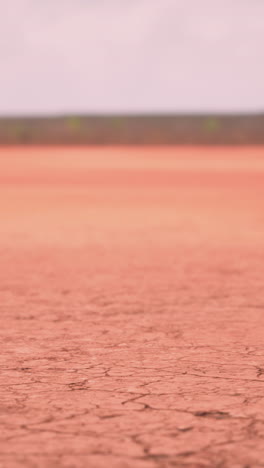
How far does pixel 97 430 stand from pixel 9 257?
16.4 ft

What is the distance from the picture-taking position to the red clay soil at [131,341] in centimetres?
300

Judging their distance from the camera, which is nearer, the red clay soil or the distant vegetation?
the red clay soil

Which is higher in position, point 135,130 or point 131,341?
point 131,341

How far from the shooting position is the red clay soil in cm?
300

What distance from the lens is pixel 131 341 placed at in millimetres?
4602

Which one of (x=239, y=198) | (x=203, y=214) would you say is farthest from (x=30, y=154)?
(x=203, y=214)

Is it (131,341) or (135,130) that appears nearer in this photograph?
(131,341)

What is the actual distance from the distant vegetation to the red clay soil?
31.8 meters

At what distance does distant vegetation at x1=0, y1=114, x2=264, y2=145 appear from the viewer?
43656 mm

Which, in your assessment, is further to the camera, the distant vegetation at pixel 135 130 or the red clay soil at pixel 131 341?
the distant vegetation at pixel 135 130

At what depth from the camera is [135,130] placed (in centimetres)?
5016

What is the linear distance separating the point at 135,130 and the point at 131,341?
46.1m

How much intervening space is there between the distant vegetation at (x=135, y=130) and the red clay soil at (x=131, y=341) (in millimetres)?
31765

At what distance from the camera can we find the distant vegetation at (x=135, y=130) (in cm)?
4366
